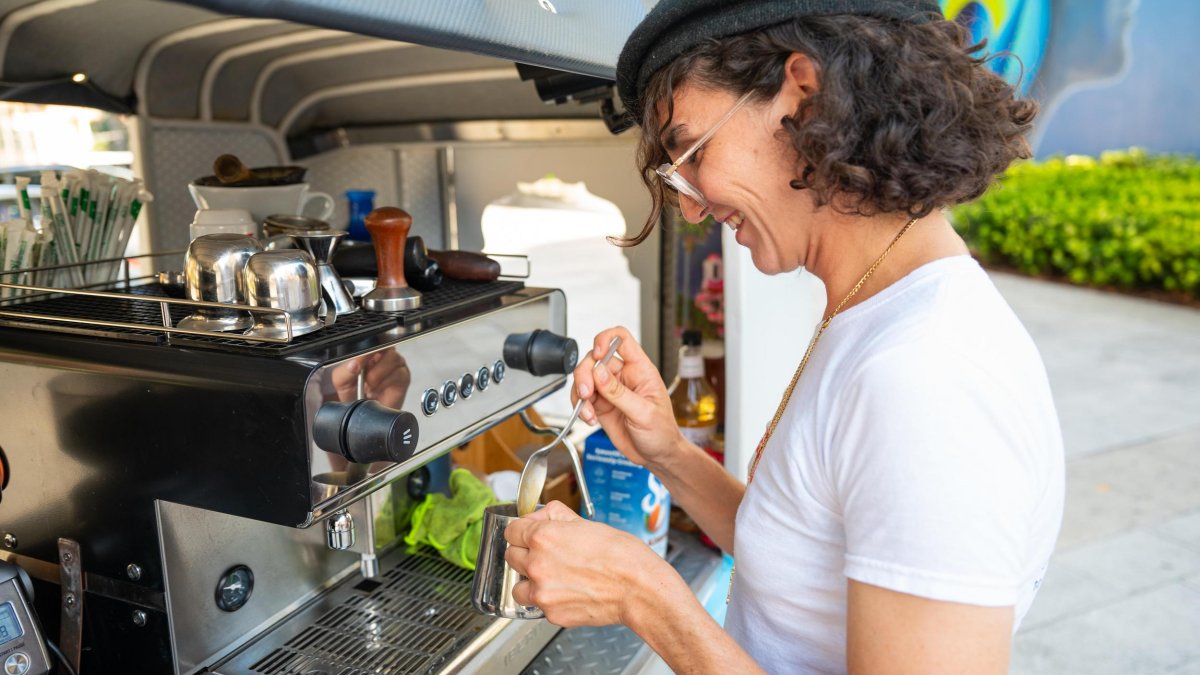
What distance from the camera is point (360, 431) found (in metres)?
0.84

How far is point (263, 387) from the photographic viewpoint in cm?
83

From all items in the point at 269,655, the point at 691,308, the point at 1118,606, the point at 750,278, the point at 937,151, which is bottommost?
the point at 1118,606

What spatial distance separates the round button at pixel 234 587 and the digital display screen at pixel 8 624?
20cm

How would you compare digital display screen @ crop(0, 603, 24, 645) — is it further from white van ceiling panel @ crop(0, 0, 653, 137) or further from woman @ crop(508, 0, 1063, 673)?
white van ceiling panel @ crop(0, 0, 653, 137)

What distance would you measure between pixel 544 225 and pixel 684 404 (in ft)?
1.76

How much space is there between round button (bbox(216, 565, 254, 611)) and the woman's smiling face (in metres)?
0.70

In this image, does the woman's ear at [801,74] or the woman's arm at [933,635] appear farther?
the woman's ear at [801,74]

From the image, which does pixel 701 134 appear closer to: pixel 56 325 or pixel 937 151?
pixel 937 151

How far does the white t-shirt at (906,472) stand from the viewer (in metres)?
0.69

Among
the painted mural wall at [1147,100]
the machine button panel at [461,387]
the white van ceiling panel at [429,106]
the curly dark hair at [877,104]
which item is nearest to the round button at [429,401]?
the machine button panel at [461,387]

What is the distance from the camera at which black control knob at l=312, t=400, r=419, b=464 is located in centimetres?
84

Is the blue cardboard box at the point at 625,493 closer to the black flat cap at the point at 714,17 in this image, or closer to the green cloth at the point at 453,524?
the green cloth at the point at 453,524

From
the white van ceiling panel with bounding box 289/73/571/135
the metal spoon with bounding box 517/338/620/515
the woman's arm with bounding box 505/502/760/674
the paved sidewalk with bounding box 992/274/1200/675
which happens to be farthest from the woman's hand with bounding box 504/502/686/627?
the paved sidewalk with bounding box 992/274/1200/675

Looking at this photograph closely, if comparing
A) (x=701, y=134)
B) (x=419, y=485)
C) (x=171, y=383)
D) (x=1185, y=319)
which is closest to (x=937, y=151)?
(x=701, y=134)
